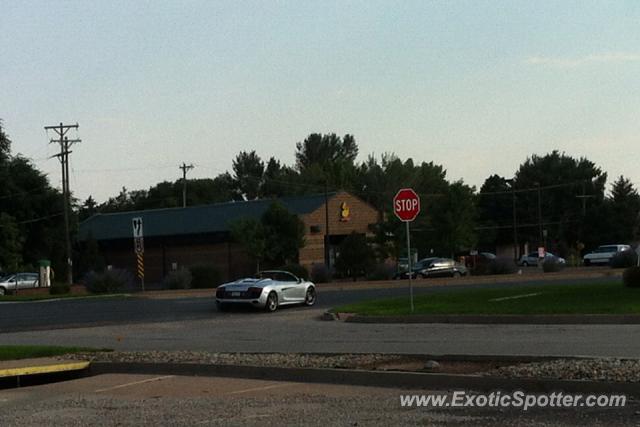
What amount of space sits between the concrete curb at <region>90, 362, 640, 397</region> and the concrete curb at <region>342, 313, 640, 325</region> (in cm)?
913

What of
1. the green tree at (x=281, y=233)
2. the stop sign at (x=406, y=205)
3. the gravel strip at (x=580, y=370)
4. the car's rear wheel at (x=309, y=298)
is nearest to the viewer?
the gravel strip at (x=580, y=370)

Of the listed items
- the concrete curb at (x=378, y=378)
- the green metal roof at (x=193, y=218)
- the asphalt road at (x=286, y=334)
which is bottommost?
the asphalt road at (x=286, y=334)

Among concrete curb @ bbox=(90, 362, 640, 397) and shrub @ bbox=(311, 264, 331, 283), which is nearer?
concrete curb @ bbox=(90, 362, 640, 397)

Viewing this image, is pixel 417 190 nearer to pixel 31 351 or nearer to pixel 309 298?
pixel 309 298

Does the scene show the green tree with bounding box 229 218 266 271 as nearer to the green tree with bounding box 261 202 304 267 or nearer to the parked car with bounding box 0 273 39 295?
the green tree with bounding box 261 202 304 267

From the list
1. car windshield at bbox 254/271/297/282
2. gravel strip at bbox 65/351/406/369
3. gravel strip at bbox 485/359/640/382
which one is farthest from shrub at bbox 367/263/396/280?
gravel strip at bbox 485/359/640/382

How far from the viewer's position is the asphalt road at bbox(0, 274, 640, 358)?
49.3 feet

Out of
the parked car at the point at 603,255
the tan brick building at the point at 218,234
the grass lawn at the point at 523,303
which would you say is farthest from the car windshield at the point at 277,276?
the parked car at the point at 603,255

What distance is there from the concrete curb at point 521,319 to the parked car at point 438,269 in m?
32.3

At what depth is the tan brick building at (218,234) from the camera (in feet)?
214

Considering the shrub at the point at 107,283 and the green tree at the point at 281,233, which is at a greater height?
the green tree at the point at 281,233

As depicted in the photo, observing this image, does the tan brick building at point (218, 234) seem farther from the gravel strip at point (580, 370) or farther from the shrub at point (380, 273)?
Answer: the gravel strip at point (580, 370)

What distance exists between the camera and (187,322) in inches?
958

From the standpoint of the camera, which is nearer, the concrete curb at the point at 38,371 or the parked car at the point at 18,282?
the concrete curb at the point at 38,371
